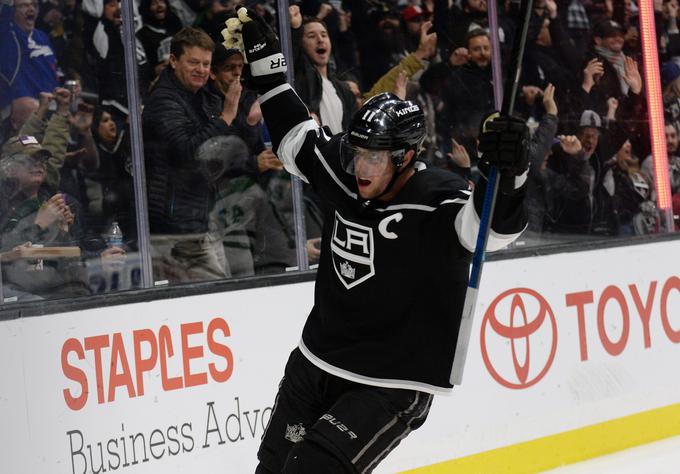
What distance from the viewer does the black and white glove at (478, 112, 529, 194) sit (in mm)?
2674

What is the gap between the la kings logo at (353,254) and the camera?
2.96 meters

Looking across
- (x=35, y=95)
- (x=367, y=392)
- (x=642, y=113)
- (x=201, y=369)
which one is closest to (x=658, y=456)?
(x=642, y=113)

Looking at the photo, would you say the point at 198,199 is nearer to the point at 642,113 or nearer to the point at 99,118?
the point at 99,118

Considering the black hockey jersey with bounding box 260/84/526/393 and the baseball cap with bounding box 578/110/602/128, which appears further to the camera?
the baseball cap with bounding box 578/110/602/128

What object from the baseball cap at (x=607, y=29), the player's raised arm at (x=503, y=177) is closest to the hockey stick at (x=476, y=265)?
the player's raised arm at (x=503, y=177)

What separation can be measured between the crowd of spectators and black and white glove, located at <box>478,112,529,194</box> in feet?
2.84

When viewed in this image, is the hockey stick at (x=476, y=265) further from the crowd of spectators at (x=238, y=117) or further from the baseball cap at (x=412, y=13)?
the baseball cap at (x=412, y=13)

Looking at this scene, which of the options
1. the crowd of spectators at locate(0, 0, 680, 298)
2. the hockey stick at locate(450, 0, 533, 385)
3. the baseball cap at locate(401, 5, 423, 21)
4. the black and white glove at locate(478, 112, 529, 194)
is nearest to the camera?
the black and white glove at locate(478, 112, 529, 194)

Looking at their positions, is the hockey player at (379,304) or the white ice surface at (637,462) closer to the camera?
the hockey player at (379,304)

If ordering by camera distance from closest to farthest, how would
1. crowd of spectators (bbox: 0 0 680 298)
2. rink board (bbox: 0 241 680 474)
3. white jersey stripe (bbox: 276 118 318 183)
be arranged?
white jersey stripe (bbox: 276 118 318 183) → rink board (bbox: 0 241 680 474) → crowd of spectators (bbox: 0 0 680 298)

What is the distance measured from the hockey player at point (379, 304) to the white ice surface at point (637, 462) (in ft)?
6.94

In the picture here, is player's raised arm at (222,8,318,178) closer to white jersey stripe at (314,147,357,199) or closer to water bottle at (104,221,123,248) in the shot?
white jersey stripe at (314,147,357,199)

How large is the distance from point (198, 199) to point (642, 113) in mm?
2451

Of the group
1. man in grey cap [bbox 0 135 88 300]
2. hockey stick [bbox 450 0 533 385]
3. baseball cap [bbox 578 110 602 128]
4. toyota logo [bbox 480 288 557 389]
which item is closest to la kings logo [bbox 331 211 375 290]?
hockey stick [bbox 450 0 533 385]
